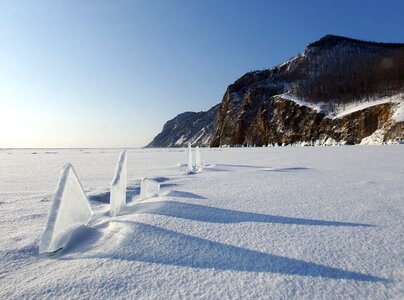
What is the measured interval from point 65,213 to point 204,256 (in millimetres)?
972

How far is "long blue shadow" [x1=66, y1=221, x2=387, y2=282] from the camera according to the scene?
1255 mm

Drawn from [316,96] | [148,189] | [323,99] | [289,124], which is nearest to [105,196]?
[148,189]

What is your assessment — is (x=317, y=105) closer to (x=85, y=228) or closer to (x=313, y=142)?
(x=313, y=142)

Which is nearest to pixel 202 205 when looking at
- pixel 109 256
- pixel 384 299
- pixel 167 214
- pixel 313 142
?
pixel 167 214

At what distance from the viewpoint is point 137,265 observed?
4.40 feet

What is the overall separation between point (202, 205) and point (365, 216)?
127 cm

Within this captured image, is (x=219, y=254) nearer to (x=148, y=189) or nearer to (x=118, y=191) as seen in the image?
(x=118, y=191)

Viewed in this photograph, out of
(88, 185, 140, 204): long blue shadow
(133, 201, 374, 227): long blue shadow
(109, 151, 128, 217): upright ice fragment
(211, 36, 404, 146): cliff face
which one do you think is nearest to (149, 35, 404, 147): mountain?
(211, 36, 404, 146): cliff face

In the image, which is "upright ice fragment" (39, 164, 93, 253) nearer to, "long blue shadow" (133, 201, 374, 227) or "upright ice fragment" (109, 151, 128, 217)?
"upright ice fragment" (109, 151, 128, 217)

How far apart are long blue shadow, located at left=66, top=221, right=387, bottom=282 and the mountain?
1852 inches

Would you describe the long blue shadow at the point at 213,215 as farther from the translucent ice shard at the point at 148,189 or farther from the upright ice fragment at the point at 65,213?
the translucent ice shard at the point at 148,189

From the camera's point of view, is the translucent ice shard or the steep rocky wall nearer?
the translucent ice shard

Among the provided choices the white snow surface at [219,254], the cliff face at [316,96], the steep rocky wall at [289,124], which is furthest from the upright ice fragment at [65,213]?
the steep rocky wall at [289,124]

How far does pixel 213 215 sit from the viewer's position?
7.14 feet
